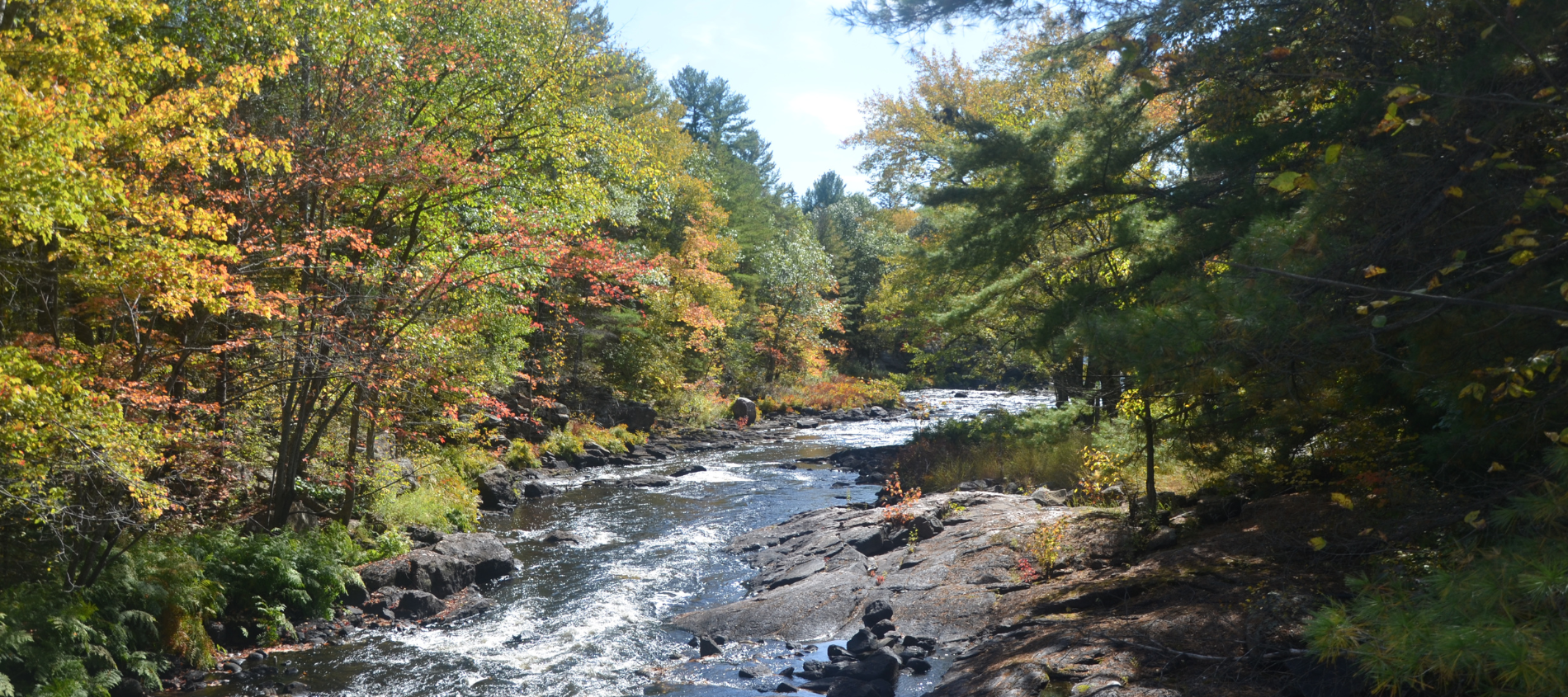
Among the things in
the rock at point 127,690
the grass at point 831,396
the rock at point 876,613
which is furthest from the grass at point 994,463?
the grass at point 831,396

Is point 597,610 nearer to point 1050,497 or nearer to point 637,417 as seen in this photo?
point 1050,497

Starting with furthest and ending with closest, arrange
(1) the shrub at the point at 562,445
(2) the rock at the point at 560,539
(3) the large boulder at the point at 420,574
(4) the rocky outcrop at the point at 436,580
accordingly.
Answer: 1. (1) the shrub at the point at 562,445
2. (2) the rock at the point at 560,539
3. (3) the large boulder at the point at 420,574
4. (4) the rocky outcrop at the point at 436,580

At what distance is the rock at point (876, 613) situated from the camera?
8461mm

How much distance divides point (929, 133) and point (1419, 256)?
66.5 feet

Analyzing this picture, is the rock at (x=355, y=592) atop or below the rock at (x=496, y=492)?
below

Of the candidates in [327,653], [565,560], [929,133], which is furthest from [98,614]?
[929,133]

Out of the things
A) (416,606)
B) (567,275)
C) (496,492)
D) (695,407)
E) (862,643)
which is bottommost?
(862,643)

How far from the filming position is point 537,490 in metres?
17.3

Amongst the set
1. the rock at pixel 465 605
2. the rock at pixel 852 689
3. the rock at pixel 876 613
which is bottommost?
the rock at pixel 852 689

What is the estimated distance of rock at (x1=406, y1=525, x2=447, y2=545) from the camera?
12.2 metres

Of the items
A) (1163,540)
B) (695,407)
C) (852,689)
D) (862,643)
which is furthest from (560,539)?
(695,407)

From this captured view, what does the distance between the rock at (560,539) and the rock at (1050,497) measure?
6.80m

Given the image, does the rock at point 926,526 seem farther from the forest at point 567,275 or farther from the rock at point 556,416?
the rock at point 556,416

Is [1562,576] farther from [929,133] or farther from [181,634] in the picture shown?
[929,133]
